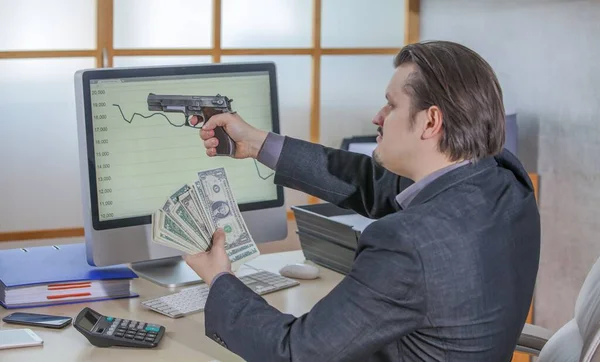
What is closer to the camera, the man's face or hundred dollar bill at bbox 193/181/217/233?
the man's face

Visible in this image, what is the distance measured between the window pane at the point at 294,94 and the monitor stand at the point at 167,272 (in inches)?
49.3

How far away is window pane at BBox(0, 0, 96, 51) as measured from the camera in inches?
118

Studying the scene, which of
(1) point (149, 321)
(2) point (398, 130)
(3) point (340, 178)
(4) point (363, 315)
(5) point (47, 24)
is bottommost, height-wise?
(1) point (149, 321)

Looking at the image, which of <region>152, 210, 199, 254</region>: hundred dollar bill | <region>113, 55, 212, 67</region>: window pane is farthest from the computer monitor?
<region>113, 55, 212, 67</region>: window pane

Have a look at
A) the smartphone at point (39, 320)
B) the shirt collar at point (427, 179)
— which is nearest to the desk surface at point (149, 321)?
the smartphone at point (39, 320)

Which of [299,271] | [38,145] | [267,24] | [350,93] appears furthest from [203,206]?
[350,93]

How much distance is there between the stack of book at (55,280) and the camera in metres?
2.01

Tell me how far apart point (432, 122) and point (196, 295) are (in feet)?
2.59

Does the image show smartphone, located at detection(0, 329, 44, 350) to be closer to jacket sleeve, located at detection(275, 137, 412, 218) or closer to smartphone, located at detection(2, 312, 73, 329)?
smartphone, located at detection(2, 312, 73, 329)

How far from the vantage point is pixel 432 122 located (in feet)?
5.09

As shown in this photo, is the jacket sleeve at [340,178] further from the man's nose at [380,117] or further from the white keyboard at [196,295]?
the man's nose at [380,117]

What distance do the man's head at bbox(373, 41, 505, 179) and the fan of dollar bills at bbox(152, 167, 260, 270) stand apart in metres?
0.41

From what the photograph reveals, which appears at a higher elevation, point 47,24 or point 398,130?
point 47,24

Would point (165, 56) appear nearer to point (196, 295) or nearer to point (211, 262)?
point (196, 295)
